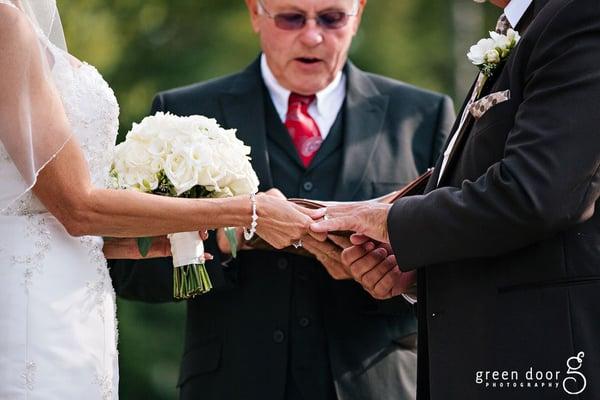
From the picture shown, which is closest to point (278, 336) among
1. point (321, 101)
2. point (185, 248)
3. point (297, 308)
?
point (297, 308)

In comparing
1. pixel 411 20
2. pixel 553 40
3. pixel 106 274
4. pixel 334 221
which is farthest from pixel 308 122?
pixel 411 20

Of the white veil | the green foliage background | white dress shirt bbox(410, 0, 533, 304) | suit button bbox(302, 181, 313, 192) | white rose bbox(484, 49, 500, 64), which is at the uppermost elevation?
white dress shirt bbox(410, 0, 533, 304)

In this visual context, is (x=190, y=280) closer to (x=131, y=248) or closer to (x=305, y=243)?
(x=131, y=248)

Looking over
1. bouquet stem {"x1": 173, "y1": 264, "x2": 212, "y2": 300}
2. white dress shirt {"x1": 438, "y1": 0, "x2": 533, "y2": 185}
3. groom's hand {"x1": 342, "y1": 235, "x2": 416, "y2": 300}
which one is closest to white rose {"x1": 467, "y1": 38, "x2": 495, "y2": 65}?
white dress shirt {"x1": 438, "y1": 0, "x2": 533, "y2": 185}

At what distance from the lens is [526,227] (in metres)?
4.84

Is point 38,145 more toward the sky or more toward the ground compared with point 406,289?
more toward the sky

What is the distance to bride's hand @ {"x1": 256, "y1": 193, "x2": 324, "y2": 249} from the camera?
5.70m

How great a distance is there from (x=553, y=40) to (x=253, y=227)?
57.8 inches

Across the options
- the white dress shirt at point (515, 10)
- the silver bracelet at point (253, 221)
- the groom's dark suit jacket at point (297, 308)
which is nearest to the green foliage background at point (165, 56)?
the groom's dark suit jacket at point (297, 308)

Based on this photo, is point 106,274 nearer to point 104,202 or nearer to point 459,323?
point 104,202

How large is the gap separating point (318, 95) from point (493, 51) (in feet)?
5.72

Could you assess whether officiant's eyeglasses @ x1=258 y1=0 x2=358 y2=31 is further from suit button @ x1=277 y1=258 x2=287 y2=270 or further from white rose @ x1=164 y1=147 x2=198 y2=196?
white rose @ x1=164 y1=147 x2=198 y2=196

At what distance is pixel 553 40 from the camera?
481 cm

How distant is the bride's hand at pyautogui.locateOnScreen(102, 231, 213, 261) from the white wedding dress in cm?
25
